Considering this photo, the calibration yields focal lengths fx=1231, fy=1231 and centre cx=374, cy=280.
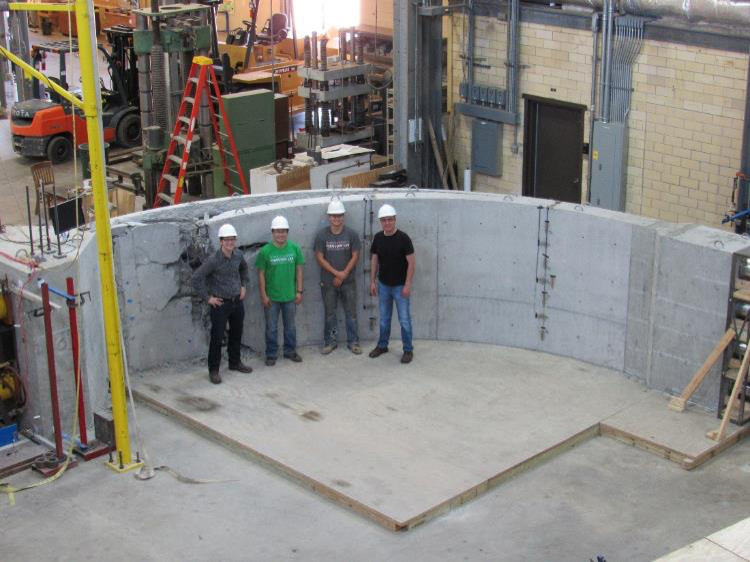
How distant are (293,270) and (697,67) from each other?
6130 millimetres

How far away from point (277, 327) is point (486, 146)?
6.09 m

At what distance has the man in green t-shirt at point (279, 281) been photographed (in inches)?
507

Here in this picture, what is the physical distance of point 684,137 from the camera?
15938 mm

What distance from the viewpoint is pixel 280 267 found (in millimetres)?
12922

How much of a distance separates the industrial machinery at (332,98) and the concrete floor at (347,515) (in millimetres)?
8943

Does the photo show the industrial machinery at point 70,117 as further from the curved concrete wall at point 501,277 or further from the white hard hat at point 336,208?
the white hard hat at point 336,208

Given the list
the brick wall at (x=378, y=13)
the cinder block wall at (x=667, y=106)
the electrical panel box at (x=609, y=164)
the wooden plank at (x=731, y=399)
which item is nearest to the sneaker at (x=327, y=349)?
the wooden plank at (x=731, y=399)

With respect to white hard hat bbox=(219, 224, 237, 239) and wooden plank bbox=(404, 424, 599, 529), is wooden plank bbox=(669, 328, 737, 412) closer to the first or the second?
wooden plank bbox=(404, 424, 599, 529)

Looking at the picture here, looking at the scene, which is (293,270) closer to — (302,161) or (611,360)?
(611,360)

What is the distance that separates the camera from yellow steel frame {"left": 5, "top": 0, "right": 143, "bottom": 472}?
9.79 meters

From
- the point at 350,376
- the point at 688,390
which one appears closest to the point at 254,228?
the point at 350,376

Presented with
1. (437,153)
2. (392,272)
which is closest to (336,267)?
(392,272)

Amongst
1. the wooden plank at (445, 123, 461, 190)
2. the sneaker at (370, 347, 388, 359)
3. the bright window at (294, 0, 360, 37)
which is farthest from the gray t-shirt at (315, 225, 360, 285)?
the bright window at (294, 0, 360, 37)

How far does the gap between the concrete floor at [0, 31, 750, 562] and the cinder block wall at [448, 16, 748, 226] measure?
205 inches
